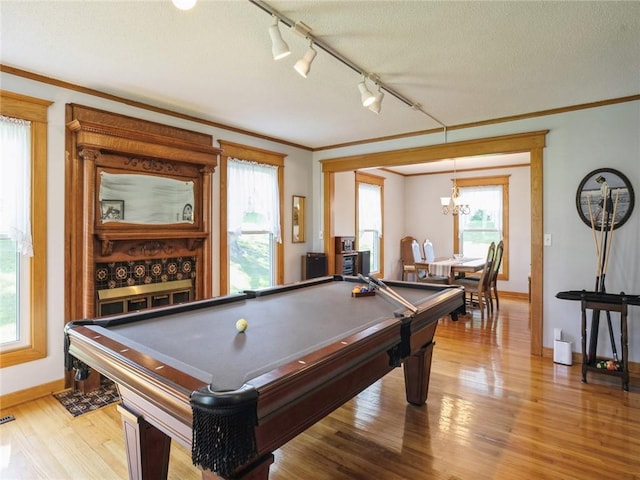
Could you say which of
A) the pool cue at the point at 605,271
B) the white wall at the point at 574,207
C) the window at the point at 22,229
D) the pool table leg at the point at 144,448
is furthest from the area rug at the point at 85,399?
the pool cue at the point at 605,271

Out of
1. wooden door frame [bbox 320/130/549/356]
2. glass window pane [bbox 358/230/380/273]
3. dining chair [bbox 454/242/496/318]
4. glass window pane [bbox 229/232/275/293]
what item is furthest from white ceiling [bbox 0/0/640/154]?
glass window pane [bbox 358/230/380/273]

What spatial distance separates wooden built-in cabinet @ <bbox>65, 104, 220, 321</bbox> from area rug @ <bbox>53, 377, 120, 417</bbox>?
64 centimetres

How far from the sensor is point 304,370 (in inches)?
48.8

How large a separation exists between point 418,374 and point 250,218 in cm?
295

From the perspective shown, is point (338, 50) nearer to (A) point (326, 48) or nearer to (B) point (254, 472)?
(A) point (326, 48)

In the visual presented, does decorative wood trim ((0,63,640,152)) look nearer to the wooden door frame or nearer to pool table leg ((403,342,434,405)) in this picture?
the wooden door frame

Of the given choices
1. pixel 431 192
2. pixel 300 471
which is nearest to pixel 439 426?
pixel 300 471

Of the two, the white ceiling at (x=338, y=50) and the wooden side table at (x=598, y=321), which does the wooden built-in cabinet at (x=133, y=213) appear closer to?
the white ceiling at (x=338, y=50)

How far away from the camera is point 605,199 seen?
3439mm

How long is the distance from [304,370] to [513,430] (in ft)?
6.39

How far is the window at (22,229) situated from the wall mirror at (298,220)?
3.06 meters

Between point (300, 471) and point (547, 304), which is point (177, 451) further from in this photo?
point (547, 304)

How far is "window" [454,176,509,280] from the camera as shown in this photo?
7.02 metres

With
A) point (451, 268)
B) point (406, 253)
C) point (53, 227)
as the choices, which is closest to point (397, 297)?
point (53, 227)
